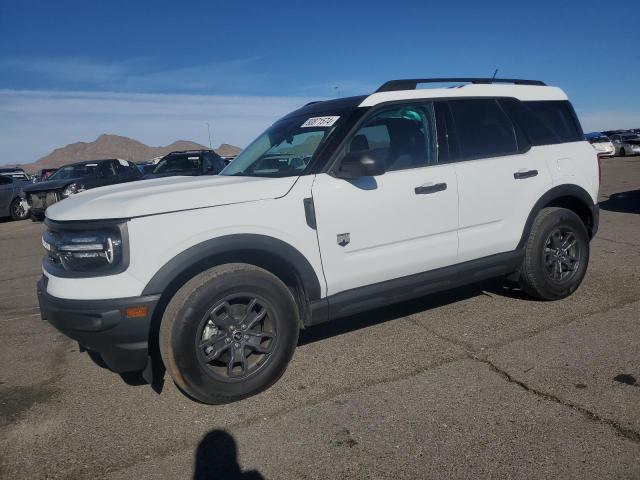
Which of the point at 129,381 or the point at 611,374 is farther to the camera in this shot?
the point at 129,381

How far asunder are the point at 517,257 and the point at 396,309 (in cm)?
117

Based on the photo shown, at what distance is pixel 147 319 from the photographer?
286cm

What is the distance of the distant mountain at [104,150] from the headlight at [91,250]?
162672 mm

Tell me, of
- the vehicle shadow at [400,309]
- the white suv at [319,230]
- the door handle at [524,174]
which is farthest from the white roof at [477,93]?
the vehicle shadow at [400,309]

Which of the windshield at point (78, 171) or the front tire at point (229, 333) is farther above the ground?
the windshield at point (78, 171)

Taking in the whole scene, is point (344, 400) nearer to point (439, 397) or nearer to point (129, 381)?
point (439, 397)

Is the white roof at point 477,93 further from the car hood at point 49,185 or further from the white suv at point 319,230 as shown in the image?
the car hood at point 49,185

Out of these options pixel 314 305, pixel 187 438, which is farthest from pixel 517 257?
pixel 187 438

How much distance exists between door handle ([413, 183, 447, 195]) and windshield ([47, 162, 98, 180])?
12892 millimetres

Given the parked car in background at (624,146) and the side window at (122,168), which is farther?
the parked car in background at (624,146)

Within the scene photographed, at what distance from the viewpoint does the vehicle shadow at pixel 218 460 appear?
8.08 feet

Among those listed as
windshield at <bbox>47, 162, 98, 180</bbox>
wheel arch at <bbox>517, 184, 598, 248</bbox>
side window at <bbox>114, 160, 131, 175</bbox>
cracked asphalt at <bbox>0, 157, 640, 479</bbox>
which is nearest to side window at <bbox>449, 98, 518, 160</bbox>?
wheel arch at <bbox>517, 184, 598, 248</bbox>

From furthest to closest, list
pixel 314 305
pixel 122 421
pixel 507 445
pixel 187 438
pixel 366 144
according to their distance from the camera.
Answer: pixel 366 144
pixel 314 305
pixel 122 421
pixel 187 438
pixel 507 445

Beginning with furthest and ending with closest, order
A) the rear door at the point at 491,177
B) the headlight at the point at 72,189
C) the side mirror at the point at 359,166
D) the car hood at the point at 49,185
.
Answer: the car hood at the point at 49,185 → the headlight at the point at 72,189 → the rear door at the point at 491,177 → the side mirror at the point at 359,166
